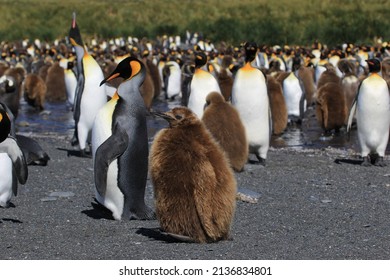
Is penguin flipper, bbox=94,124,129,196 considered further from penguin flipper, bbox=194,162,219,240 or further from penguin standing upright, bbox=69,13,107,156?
penguin standing upright, bbox=69,13,107,156

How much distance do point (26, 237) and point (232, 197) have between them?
4.51 ft

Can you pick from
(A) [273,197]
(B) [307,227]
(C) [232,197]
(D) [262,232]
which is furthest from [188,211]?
(A) [273,197]

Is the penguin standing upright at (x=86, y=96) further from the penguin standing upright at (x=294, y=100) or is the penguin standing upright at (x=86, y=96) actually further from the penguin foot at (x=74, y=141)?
the penguin standing upright at (x=294, y=100)

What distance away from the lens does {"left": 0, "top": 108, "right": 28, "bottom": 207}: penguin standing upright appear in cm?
616

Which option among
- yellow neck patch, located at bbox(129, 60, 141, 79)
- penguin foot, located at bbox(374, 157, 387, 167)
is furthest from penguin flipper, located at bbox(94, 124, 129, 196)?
penguin foot, located at bbox(374, 157, 387, 167)

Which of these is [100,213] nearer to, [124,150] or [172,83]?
[124,150]

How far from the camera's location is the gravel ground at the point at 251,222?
5.11 meters

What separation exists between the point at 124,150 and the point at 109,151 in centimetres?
11

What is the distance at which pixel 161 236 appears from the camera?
217 inches

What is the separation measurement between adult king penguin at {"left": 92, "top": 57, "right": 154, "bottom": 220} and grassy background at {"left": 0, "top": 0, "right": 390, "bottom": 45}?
30.3 meters

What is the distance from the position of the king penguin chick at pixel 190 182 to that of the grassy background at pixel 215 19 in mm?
31137

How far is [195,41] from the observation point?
3941 centimetres

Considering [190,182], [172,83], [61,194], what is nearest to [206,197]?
[190,182]
